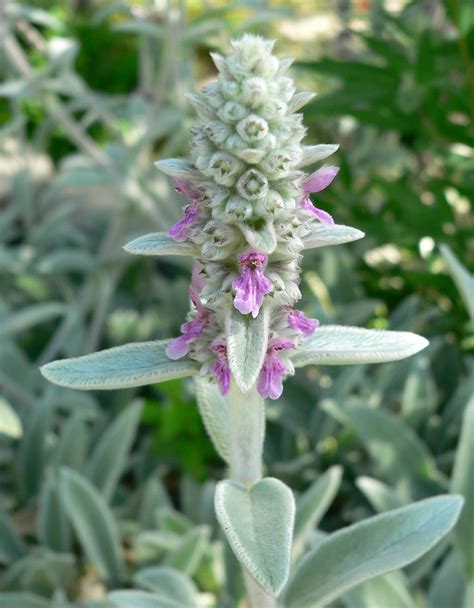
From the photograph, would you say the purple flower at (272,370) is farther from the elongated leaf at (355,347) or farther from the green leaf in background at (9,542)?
the green leaf in background at (9,542)

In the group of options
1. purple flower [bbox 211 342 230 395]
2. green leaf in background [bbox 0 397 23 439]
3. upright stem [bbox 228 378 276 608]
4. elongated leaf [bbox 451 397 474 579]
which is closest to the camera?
purple flower [bbox 211 342 230 395]

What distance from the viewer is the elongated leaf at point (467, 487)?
1.60 m

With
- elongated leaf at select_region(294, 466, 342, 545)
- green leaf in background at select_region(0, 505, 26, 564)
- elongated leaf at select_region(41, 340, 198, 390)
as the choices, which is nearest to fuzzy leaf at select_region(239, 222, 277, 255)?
elongated leaf at select_region(41, 340, 198, 390)

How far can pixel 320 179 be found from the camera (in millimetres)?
1051

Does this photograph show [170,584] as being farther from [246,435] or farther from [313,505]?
[246,435]

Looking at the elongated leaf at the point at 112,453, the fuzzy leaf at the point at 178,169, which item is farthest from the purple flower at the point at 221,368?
the elongated leaf at the point at 112,453

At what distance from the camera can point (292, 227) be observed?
103 centimetres

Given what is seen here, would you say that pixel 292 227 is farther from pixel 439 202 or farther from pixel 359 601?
pixel 439 202

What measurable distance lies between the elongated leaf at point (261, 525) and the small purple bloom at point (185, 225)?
0.34m

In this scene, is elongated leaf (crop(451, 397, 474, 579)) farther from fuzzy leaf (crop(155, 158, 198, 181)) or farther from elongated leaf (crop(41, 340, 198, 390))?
fuzzy leaf (crop(155, 158, 198, 181))

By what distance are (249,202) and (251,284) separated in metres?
0.10

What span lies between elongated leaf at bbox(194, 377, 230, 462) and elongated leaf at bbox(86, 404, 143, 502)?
0.90 metres

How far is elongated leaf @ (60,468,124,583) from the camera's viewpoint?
201cm

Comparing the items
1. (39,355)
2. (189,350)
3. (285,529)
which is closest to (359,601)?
(285,529)
